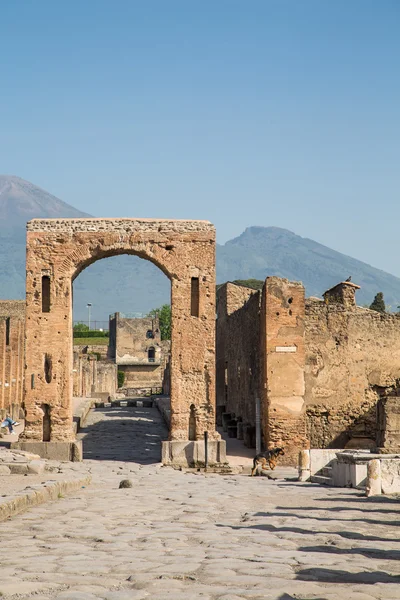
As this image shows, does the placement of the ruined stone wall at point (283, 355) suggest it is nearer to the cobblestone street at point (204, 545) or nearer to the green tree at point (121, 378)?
the cobblestone street at point (204, 545)

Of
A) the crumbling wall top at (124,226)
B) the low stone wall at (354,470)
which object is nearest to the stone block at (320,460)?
the low stone wall at (354,470)

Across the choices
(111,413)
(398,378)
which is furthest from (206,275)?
(111,413)

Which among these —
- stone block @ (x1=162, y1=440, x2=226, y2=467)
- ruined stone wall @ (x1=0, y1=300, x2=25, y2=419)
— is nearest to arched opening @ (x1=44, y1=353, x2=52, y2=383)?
stone block @ (x1=162, y1=440, x2=226, y2=467)

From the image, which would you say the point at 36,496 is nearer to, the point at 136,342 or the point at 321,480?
the point at 321,480

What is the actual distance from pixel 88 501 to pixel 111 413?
28.2 metres

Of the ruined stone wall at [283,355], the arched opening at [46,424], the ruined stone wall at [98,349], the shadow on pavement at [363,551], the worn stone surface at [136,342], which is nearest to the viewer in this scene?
the shadow on pavement at [363,551]

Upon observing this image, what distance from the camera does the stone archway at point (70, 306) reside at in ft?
68.9

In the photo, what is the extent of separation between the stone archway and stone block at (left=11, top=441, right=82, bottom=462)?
0.56 ft

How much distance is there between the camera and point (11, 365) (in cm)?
3681

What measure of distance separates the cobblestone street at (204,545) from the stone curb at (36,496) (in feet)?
0.47

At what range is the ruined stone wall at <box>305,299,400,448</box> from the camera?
74.5 feet

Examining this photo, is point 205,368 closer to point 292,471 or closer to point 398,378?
point 292,471

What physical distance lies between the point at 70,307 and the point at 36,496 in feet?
33.3

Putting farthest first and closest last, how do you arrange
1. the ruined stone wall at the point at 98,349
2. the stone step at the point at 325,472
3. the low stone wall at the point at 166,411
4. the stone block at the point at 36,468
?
the ruined stone wall at the point at 98,349 → the low stone wall at the point at 166,411 → the stone step at the point at 325,472 → the stone block at the point at 36,468
